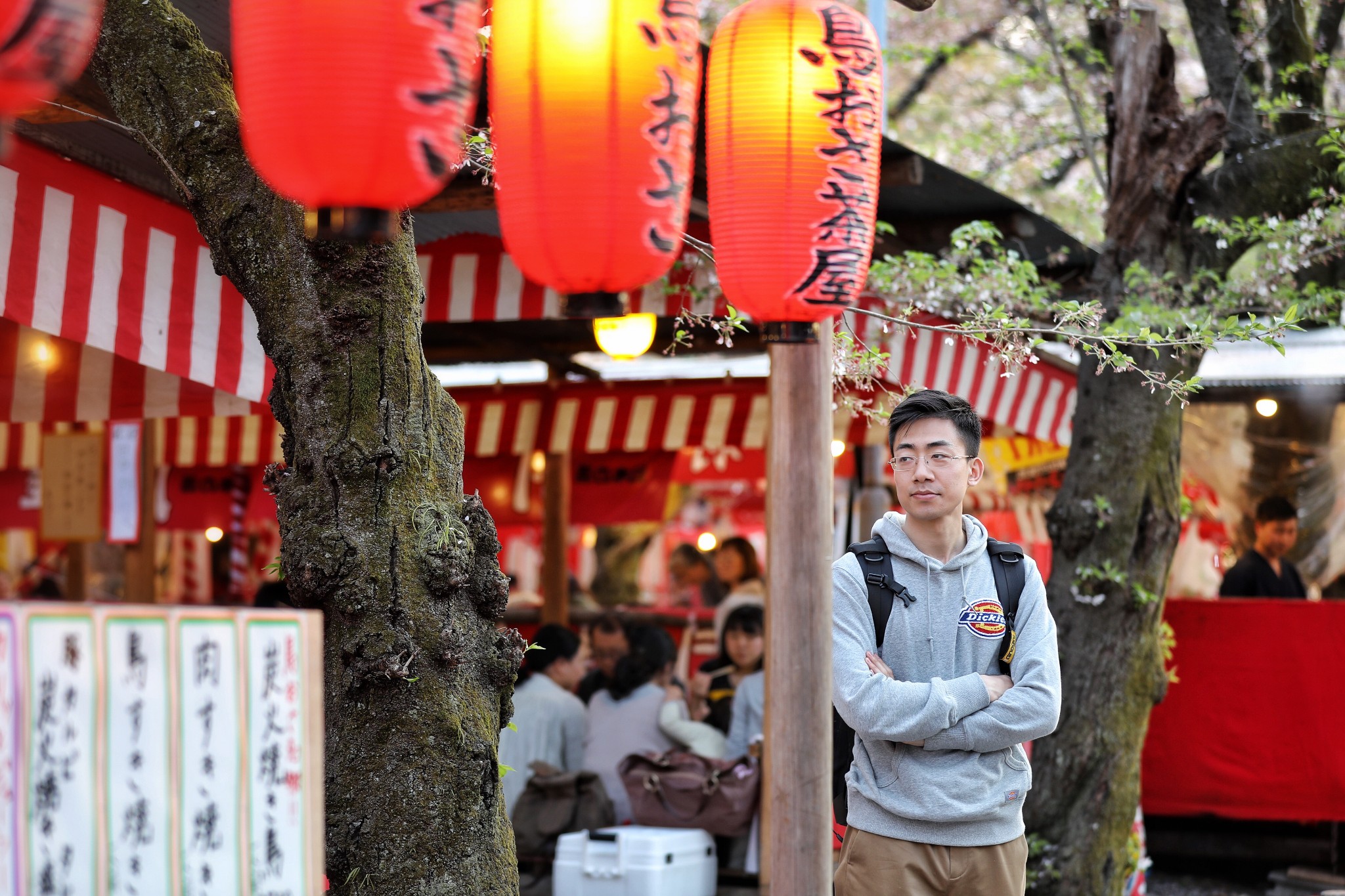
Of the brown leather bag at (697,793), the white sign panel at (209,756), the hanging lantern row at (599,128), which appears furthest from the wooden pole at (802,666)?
the brown leather bag at (697,793)

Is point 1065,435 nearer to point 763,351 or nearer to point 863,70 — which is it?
point 763,351

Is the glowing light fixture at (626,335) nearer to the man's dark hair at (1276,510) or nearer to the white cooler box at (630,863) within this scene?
the white cooler box at (630,863)

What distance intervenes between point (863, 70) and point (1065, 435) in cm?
876

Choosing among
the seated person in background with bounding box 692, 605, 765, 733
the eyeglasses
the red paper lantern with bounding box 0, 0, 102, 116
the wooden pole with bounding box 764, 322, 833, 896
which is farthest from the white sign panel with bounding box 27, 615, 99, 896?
the seated person in background with bounding box 692, 605, 765, 733

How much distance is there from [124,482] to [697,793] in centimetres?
455

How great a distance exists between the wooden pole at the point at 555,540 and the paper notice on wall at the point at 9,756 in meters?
9.20

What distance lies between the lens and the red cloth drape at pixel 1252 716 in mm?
8516

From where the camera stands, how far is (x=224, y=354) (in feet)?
21.4

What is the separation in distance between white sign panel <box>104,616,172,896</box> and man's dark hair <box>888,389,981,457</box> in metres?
2.36

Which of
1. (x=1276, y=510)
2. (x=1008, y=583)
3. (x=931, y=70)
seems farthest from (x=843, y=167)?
(x=931, y=70)

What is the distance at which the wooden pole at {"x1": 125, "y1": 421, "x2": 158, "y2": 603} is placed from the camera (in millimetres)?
9891

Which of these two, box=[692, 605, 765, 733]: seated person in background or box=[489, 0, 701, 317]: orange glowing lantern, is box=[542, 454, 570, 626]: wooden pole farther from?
box=[489, 0, 701, 317]: orange glowing lantern

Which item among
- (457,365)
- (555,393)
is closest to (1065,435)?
(555,393)

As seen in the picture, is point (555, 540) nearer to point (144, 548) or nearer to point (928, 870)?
point (144, 548)
